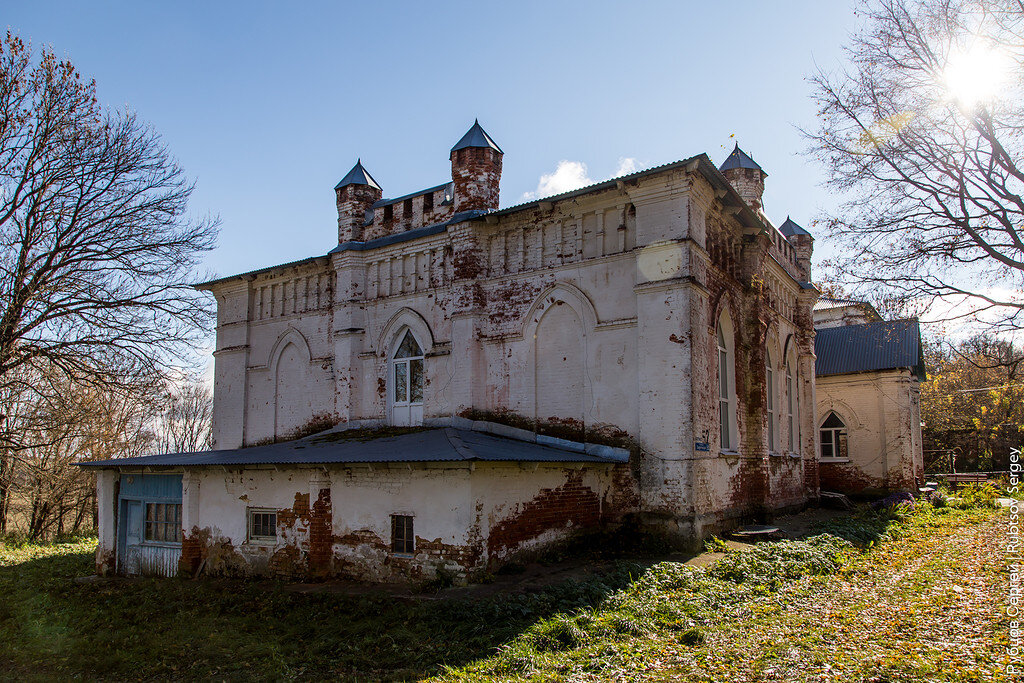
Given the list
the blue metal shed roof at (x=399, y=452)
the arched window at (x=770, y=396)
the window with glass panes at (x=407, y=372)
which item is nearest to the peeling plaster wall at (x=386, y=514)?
the blue metal shed roof at (x=399, y=452)

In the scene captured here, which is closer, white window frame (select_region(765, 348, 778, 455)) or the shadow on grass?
the shadow on grass

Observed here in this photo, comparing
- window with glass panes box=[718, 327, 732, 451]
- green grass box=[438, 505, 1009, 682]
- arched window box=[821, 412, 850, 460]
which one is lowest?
green grass box=[438, 505, 1009, 682]

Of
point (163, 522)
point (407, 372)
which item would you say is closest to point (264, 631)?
point (163, 522)

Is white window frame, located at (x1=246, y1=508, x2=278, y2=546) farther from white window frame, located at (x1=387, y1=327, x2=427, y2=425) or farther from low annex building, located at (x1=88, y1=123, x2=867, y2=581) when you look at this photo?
white window frame, located at (x1=387, y1=327, x2=427, y2=425)

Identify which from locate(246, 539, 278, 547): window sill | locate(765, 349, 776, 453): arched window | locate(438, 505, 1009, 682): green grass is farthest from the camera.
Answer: locate(765, 349, 776, 453): arched window

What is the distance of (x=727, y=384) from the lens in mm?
16016

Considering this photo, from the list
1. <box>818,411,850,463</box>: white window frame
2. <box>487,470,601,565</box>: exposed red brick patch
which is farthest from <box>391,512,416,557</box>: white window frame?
<box>818,411,850,463</box>: white window frame

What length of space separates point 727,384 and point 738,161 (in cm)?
662

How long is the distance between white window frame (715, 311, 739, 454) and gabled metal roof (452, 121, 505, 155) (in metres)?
6.82

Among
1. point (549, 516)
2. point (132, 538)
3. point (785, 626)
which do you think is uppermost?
point (549, 516)

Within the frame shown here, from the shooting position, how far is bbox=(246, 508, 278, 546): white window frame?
526 inches

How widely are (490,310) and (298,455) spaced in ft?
17.2

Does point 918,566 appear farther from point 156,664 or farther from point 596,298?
point 156,664

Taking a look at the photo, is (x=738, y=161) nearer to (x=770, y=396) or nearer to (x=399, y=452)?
(x=770, y=396)
